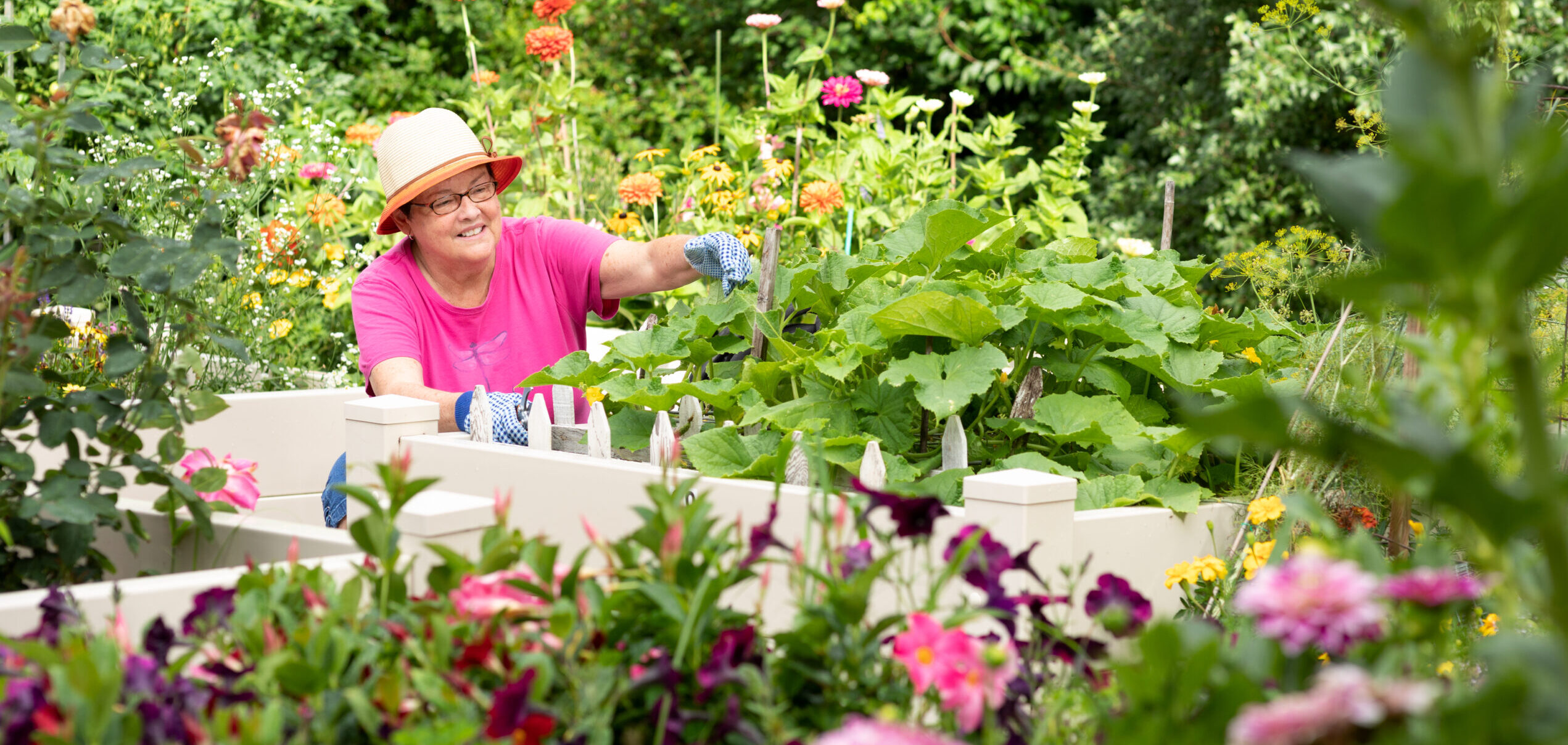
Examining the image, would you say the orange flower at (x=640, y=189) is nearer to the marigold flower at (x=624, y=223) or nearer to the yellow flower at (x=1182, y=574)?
the marigold flower at (x=624, y=223)

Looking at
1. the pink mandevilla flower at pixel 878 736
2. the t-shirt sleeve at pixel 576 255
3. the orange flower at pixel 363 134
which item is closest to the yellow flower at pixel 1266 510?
the pink mandevilla flower at pixel 878 736

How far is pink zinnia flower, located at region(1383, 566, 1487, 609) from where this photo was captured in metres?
0.76

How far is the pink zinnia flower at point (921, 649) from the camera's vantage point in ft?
3.04

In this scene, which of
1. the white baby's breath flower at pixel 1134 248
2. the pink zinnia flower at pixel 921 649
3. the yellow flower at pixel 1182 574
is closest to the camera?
the pink zinnia flower at pixel 921 649

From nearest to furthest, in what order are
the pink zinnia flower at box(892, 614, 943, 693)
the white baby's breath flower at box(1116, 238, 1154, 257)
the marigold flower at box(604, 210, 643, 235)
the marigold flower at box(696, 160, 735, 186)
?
the pink zinnia flower at box(892, 614, 943, 693) < the white baby's breath flower at box(1116, 238, 1154, 257) < the marigold flower at box(696, 160, 735, 186) < the marigold flower at box(604, 210, 643, 235)

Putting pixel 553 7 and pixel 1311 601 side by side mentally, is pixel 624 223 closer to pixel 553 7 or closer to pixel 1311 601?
pixel 553 7

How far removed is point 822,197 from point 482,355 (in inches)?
44.7

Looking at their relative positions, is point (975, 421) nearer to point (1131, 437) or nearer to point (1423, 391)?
point (1131, 437)

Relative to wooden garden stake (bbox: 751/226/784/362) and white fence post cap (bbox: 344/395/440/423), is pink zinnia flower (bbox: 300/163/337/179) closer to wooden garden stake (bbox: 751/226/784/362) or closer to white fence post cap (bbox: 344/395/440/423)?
white fence post cap (bbox: 344/395/440/423)

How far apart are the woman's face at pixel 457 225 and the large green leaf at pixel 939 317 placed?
120 centimetres

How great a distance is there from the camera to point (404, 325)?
279 cm

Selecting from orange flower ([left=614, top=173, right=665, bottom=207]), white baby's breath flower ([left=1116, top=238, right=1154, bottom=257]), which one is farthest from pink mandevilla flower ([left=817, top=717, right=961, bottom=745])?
orange flower ([left=614, top=173, right=665, bottom=207])

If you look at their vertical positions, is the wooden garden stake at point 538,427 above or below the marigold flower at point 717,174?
below

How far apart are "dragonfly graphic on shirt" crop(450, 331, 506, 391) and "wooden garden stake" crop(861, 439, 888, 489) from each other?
1.32 meters
